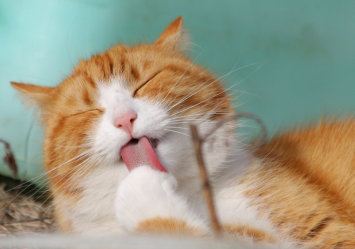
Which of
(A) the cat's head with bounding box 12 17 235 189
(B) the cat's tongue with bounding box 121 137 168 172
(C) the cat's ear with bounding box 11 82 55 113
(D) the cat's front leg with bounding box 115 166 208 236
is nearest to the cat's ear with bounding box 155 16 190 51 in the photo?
(A) the cat's head with bounding box 12 17 235 189

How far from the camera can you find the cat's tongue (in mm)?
1062

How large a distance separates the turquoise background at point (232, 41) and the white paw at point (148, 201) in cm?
129

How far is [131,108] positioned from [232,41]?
1326 millimetres

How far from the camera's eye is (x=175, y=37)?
1561 mm

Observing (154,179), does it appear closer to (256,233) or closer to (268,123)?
(256,233)

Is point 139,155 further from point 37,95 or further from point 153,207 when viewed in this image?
point 37,95

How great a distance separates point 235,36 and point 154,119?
4.39 ft

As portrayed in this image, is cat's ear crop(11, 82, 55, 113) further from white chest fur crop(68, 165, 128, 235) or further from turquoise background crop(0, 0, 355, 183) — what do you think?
turquoise background crop(0, 0, 355, 183)

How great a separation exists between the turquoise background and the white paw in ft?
4.24

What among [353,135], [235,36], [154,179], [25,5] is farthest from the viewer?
[235,36]

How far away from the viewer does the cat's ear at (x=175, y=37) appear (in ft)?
5.08

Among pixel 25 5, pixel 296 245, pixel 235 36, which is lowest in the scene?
pixel 296 245

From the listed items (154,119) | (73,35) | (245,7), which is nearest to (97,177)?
(154,119)

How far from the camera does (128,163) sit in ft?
3.51
